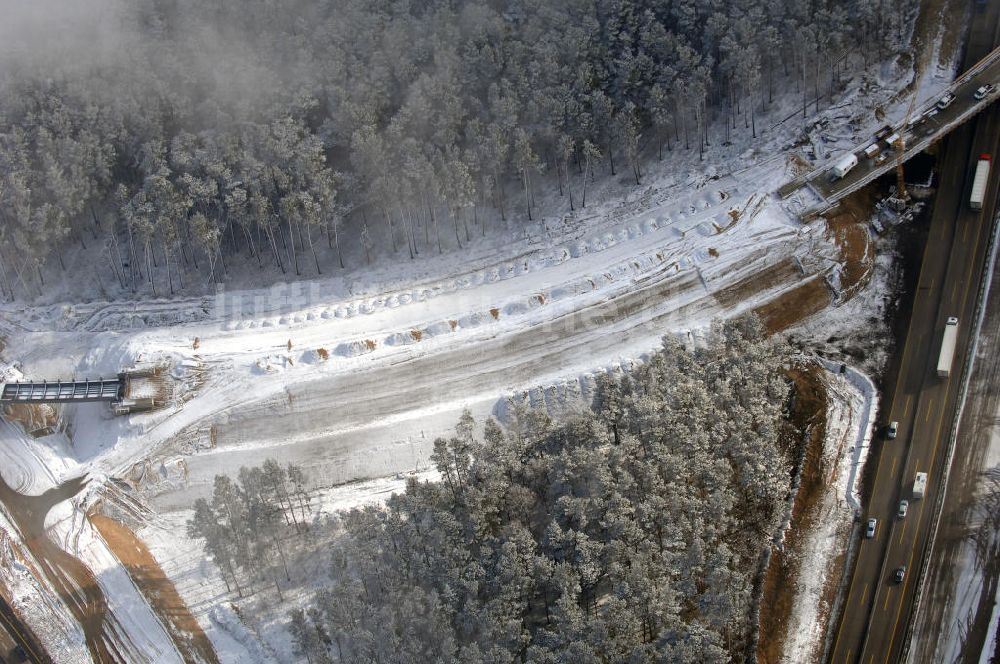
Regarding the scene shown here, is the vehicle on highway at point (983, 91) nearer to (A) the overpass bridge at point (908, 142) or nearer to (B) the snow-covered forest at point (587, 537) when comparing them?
(A) the overpass bridge at point (908, 142)

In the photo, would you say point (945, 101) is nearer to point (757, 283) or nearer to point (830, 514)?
point (757, 283)

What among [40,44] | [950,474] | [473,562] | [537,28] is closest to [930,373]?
[950,474]

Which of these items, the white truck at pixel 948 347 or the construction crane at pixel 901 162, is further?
the construction crane at pixel 901 162

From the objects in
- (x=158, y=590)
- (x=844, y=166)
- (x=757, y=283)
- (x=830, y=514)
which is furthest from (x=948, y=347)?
(x=158, y=590)

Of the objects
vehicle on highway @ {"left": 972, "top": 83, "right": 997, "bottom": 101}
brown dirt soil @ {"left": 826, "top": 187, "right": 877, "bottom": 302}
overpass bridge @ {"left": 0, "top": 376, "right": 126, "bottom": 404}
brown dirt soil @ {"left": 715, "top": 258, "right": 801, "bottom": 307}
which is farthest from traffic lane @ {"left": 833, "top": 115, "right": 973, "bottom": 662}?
overpass bridge @ {"left": 0, "top": 376, "right": 126, "bottom": 404}

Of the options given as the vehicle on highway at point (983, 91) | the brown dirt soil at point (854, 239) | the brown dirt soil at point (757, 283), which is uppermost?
the vehicle on highway at point (983, 91)

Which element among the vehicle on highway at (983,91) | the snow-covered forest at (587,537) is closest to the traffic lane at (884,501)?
the snow-covered forest at (587,537)

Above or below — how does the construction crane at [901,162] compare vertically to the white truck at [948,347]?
above
